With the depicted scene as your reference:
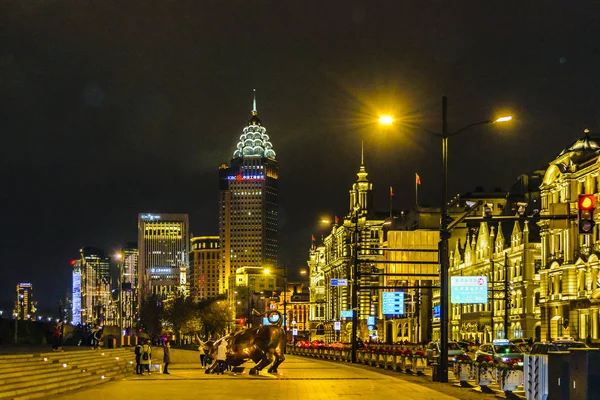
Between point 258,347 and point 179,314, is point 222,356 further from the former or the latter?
point 179,314

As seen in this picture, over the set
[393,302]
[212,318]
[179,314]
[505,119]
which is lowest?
[212,318]

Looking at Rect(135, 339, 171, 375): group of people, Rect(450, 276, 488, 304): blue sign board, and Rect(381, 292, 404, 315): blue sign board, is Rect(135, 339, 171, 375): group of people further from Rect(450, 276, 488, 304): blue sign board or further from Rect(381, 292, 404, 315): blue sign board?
Rect(381, 292, 404, 315): blue sign board

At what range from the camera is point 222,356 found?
1937 inches

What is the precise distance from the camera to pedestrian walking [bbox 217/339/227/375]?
49125mm

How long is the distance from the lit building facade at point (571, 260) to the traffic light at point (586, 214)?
50.7 metres

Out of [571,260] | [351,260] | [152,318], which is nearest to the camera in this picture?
[571,260]

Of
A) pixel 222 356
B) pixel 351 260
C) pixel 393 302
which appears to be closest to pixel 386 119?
pixel 222 356

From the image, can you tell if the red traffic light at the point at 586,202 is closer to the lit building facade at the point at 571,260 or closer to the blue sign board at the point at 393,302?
the lit building facade at the point at 571,260

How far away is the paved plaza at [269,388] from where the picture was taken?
33188 millimetres

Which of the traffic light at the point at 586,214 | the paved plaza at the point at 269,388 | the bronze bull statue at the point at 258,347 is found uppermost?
the traffic light at the point at 586,214

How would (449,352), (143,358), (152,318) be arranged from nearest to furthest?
1. (143,358)
2. (449,352)
3. (152,318)

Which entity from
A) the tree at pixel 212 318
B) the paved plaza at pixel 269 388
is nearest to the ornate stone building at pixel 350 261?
the tree at pixel 212 318

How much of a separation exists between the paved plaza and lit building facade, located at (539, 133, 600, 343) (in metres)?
41.4

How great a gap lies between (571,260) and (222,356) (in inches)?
1871
